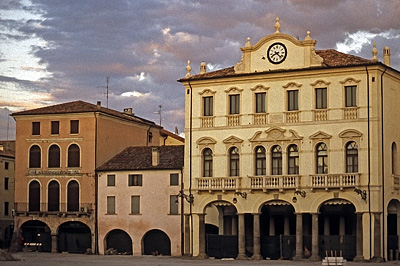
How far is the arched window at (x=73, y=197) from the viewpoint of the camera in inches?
2692

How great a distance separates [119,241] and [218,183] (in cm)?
1060

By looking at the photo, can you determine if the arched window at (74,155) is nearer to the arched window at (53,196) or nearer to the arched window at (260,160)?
the arched window at (53,196)

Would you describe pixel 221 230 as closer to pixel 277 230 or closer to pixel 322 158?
pixel 277 230

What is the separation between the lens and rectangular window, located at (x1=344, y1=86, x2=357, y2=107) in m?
56.8

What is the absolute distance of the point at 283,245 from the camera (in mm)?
58750

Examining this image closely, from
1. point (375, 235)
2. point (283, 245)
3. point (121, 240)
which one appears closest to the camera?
point (375, 235)

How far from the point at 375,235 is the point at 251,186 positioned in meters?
8.81

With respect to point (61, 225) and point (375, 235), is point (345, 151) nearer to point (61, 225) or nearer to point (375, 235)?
point (375, 235)

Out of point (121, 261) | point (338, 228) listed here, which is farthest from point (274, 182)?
point (121, 261)

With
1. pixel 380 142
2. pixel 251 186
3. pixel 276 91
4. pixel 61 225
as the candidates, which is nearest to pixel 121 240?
pixel 61 225

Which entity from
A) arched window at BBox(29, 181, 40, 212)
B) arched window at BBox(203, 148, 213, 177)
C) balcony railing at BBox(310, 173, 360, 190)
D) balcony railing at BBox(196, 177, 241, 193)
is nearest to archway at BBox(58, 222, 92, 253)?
arched window at BBox(29, 181, 40, 212)

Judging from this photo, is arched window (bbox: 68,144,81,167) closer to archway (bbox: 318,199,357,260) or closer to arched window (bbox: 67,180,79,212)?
arched window (bbox: 67,180,79,212)

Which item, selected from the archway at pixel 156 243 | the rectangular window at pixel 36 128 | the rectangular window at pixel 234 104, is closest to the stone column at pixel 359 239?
the rectangular window at pixel 234 104

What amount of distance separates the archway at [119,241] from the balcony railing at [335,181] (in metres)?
16.2
